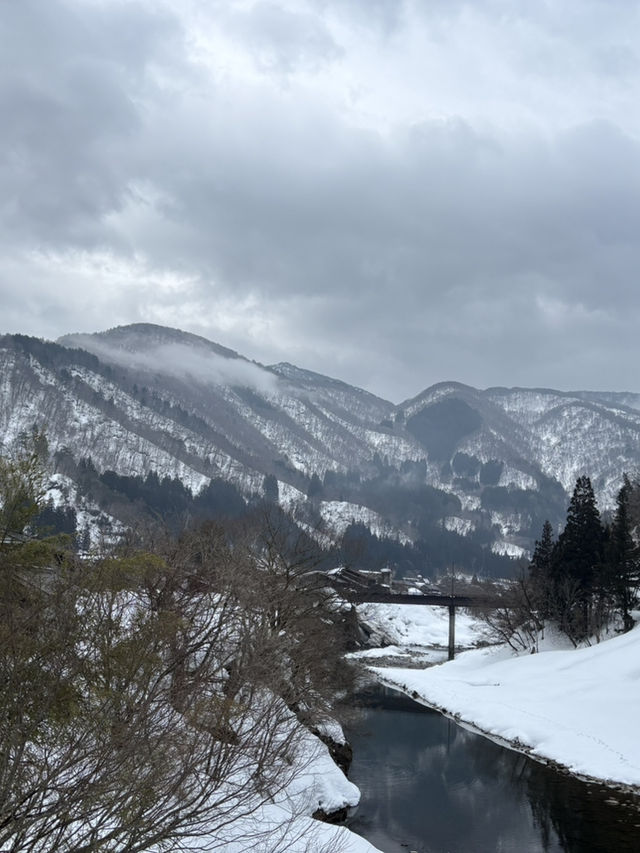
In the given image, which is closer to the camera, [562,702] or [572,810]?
[572,810]

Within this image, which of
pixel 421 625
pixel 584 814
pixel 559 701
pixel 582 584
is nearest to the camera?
pixel 584 814

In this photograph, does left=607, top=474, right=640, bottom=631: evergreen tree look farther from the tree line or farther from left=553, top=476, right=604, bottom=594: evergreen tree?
left=553, top=476, right=604, bottom=594: evergreen tree

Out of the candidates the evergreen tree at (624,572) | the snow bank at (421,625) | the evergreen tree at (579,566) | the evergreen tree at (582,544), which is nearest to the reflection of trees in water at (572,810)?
the evergreen tree at (624,572)

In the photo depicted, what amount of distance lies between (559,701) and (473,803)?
62.5ft

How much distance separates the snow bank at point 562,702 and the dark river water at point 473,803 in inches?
79.4

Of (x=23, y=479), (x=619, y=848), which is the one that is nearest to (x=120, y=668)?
(x=23, y=479)

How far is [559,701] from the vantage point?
4859cm

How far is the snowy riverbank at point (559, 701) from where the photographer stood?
124ft

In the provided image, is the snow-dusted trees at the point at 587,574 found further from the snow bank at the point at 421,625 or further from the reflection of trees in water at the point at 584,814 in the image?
the snow bank at the point at 421,625

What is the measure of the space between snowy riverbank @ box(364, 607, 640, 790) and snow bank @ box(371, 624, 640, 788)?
0.18 feet

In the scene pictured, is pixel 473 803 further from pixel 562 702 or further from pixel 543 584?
pixel 543 584

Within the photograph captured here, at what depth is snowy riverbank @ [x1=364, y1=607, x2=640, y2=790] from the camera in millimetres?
37750

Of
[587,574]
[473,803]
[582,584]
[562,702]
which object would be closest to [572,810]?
[473,803]

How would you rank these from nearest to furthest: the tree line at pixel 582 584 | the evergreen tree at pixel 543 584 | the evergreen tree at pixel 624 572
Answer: the evergreen tree at pixel 624 572 < the tree line at pixel 582 584 < the evergreen tree at pixel 543 584
